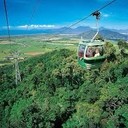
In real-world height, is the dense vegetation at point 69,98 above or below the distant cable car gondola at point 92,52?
below

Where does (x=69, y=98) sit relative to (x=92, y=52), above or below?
below

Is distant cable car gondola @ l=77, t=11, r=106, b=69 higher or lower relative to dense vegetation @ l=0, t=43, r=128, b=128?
higher

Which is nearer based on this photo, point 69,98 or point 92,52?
point 92,52

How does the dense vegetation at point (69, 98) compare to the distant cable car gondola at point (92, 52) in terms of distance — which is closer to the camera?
the distant cable car gondola at point (92, 52)

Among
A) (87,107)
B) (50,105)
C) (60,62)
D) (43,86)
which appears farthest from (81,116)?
(60,62)

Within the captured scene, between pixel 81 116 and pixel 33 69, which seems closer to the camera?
pixel 81 116

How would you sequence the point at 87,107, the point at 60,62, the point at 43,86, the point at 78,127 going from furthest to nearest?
the point at 60,62 < the point at 43,86 < the point at 87,107 < the point at 78,127

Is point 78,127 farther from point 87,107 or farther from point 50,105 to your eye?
point 50,105

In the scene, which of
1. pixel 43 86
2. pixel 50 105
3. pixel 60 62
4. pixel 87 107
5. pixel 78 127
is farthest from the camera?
pixel 60 62
